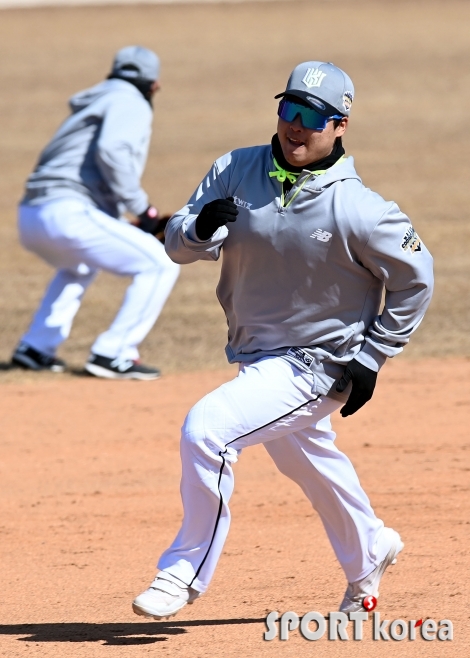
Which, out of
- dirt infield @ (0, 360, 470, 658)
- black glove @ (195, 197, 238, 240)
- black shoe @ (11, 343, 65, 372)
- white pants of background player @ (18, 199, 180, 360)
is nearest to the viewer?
black glove @ (195, 197, 238, 240)

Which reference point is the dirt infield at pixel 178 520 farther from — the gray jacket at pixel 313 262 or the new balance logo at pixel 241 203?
the new balance logo at pixel 241 203

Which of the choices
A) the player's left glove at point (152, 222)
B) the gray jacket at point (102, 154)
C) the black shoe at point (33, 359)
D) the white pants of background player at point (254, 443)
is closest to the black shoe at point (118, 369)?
the black shoe at point (33, 359)

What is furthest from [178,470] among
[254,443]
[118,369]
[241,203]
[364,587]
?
[241,203]

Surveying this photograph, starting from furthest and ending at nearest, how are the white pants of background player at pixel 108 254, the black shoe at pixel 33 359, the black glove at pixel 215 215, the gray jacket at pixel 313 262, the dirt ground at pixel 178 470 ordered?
the black shoe at pixel 33 359 < the white pants of background player at pixel 108 254 < the dirt ground at pixel 178 470 < the gray jacket at pixel 313 262 < the black glove at pixel 215 215

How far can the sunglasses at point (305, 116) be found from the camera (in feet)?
14.6

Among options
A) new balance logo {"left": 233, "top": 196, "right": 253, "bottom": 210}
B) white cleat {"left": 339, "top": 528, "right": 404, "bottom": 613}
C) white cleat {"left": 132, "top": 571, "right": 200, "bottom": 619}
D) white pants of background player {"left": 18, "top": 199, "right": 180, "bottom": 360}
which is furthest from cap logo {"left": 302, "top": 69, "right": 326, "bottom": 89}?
white pants of background player {"left": 18, "top": 199, "right": 180, "bottom": 360}

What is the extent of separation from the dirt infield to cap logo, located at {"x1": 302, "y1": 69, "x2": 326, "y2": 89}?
2066 mm

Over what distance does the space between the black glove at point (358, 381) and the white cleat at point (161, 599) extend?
36.4 inches

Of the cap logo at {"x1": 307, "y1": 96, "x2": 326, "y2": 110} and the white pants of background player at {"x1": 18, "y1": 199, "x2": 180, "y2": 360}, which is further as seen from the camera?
the white pants of background player at {"x1": 18, "y1": 199, "x2": 180, "y2": 360}

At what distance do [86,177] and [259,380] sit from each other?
5.40m

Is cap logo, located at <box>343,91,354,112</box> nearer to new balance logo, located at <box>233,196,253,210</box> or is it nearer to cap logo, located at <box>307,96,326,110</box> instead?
cap logo, located at <box>307,96,326,110</box>

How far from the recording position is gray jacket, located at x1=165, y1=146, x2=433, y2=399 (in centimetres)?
445

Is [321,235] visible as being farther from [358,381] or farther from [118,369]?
[118,369]

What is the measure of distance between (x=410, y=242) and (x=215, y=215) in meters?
0.73
